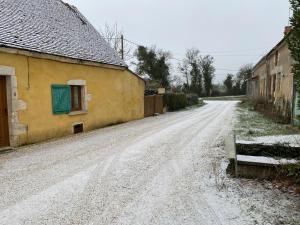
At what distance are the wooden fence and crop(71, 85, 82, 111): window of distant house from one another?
25.3ft

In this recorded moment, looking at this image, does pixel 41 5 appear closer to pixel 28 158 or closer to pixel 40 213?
pixel 28 158

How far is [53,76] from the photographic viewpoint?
10695mm

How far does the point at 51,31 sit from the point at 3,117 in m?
4.72

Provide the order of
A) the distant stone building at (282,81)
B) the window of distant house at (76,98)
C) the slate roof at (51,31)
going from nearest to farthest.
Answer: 1. the slate roof at (51,31)
2. the window of distant house at (76,98)
3. the distant stone building at (282,81)

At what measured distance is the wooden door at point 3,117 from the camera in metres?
8.88

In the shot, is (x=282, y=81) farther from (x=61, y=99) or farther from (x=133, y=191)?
(x=133, y=191)

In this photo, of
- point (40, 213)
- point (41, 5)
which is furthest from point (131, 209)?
point (41, 5)

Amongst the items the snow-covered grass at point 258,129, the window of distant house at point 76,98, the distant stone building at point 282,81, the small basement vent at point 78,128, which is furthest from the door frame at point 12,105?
the distant stone building at point 282,81

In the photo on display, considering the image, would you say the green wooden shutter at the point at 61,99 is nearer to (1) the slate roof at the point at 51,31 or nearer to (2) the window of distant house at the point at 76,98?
(2) the window of distant house at the point at 76,98

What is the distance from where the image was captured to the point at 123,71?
16.0 meters

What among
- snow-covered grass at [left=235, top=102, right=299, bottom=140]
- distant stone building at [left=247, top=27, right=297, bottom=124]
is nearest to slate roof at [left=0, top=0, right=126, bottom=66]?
snow-covered grass at [left=235, top=102, right=299, bottom=140]

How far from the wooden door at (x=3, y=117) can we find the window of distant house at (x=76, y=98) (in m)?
3.44

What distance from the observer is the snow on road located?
12.9 ft

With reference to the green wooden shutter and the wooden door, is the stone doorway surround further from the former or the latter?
the green wooden shutter
